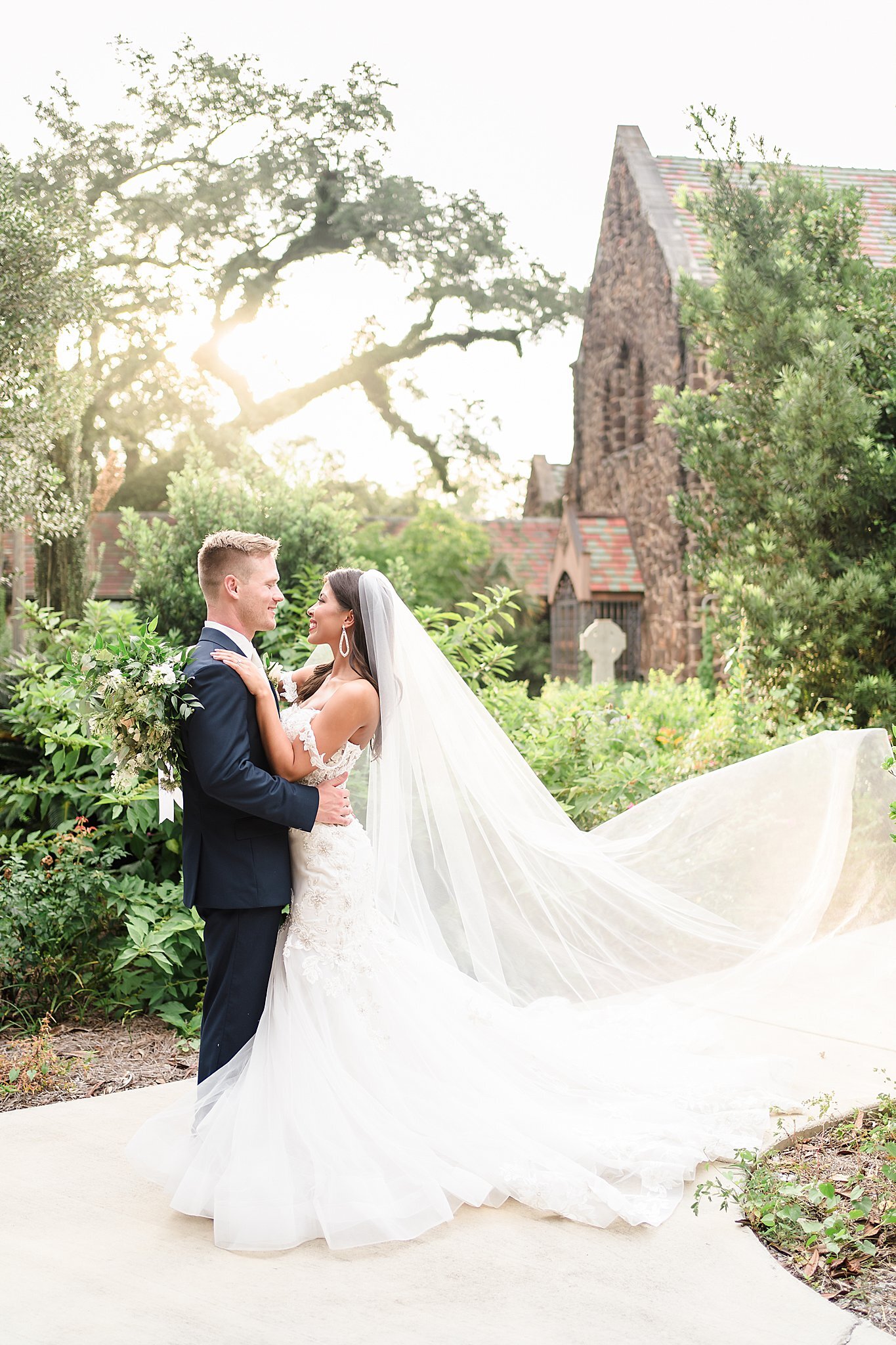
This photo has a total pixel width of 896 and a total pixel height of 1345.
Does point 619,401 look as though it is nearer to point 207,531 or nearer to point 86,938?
point 207,531

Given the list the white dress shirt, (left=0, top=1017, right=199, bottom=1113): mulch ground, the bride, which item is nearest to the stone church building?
the bride

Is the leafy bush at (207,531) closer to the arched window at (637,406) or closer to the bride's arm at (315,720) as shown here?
the bride's arm at (315,720)

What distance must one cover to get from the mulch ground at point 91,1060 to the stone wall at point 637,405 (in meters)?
14.2

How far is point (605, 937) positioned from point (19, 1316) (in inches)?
99.2

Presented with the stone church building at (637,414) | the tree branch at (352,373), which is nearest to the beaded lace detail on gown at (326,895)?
the stone church building at (637,414)

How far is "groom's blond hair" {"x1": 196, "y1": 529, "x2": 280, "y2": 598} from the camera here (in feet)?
11.7

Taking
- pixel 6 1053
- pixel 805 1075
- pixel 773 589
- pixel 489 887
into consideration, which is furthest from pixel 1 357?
pixel 805 1075

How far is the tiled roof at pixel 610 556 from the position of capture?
66.7 ft

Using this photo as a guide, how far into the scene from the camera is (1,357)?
47.4 ft

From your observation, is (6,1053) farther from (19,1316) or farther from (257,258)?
(257,258)

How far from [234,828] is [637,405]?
18538mm

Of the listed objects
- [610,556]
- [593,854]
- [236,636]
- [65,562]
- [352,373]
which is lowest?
[593,854]

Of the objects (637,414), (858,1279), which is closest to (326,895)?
(858,1279)

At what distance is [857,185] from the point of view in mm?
17891
